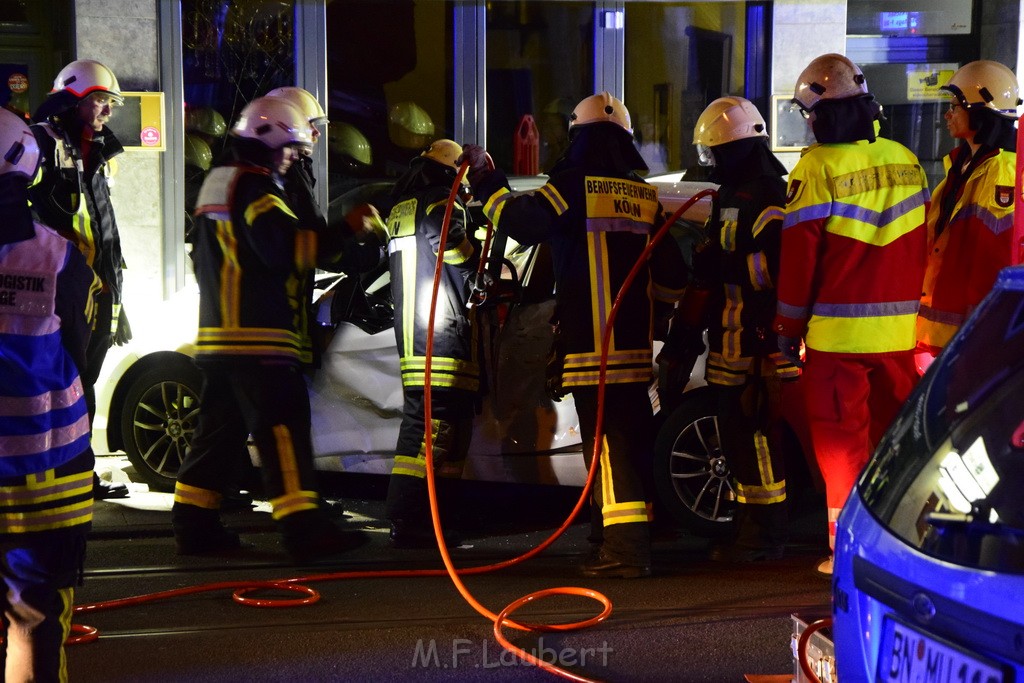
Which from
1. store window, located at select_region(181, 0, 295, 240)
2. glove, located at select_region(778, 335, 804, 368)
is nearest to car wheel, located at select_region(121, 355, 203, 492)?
glove, located at select_region(778, 335, 804, 368)

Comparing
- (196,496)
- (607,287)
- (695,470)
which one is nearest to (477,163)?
(607,287)

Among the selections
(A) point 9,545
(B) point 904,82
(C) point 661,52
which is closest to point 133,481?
(A) point 9,545

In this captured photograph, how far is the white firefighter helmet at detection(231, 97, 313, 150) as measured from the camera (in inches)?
216

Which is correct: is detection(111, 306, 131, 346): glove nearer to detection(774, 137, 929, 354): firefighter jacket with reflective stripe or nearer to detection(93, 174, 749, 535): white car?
detection(93, 174, 749, 535): white car

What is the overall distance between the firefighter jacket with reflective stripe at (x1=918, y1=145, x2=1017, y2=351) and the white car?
3.48 feet

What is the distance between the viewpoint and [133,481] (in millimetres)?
7449

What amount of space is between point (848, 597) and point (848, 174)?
2793 mm

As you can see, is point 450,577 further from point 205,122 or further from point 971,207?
point 205,122

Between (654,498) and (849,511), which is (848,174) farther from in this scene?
(849,511)

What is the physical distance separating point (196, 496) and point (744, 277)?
2584 millimetres

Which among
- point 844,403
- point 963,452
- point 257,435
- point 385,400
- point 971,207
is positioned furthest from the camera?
point 385,400

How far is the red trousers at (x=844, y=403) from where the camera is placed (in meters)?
4.98

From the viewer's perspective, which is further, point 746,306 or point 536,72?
point 536,72

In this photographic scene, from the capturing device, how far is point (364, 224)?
5578 mm
